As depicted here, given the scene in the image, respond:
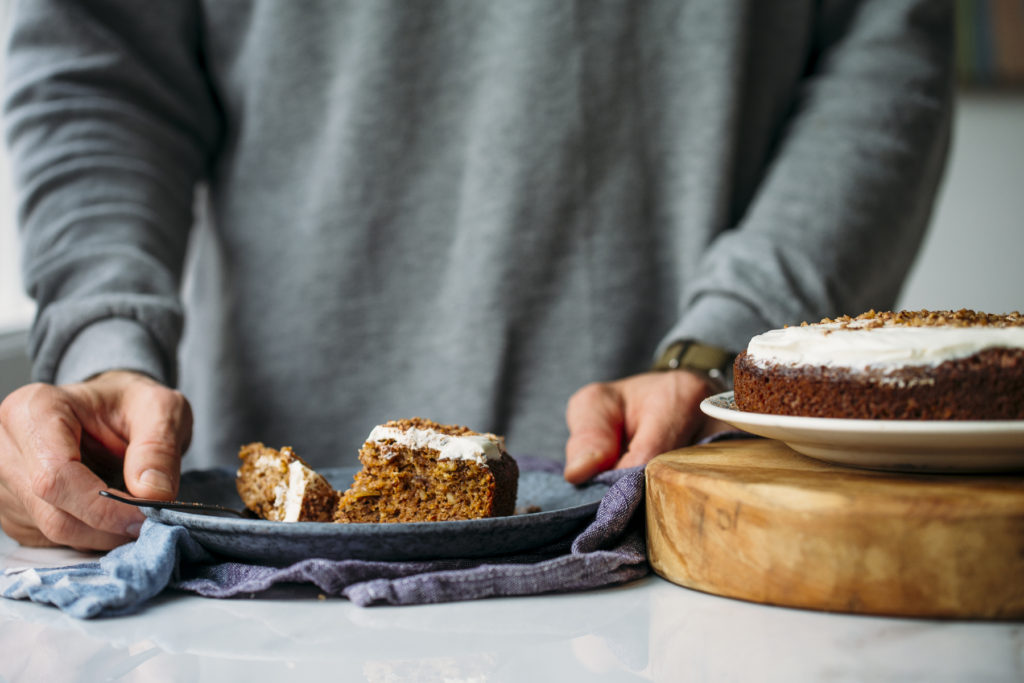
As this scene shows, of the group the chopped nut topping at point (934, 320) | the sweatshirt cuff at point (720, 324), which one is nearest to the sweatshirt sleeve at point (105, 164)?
the sweatshirt cuff at point (720, 324)

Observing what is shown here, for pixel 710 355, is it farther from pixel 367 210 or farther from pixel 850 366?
pixel 367 210

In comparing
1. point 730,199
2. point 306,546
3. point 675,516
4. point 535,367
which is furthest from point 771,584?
point 730,199

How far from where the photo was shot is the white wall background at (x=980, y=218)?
392cm

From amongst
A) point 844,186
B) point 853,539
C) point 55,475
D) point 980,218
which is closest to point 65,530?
point 55,475

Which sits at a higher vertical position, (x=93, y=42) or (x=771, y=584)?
(x=93, y=42)

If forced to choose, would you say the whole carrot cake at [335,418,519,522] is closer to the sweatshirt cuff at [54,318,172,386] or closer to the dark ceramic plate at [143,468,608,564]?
the dark ceramic plate at [143,468,608,564]

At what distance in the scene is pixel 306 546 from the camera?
2.83ft

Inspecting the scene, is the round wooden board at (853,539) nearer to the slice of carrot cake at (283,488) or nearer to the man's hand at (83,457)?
the slice of carrot cake at (283,488)

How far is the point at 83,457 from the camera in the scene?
118 centimetres

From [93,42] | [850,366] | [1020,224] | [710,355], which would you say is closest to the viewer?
[850,366]

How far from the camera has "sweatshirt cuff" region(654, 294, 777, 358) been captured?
1.56 meters

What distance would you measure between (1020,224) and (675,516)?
3836 mm

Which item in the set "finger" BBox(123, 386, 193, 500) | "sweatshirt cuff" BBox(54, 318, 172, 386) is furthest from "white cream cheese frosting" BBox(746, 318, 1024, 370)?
"sweatshirt cuff" BBox(54, 318, 172, 386)

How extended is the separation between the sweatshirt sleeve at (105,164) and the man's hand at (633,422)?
0.71 m
